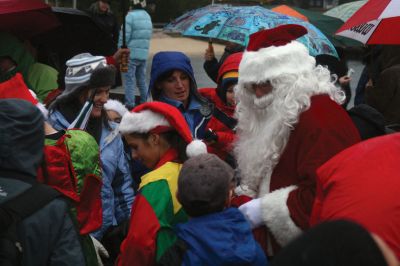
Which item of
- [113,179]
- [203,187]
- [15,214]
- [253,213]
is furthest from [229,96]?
[15,214]

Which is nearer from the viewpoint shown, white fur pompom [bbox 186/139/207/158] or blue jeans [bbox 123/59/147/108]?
white fur pompom [bbox 186/139/207/158]

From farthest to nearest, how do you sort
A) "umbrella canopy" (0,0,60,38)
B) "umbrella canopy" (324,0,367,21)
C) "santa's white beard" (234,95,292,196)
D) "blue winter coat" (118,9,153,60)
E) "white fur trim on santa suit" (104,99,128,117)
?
"blue winter coat" (118,9,153,60) → "umbrella canopy" (324,0,367,21) → "umbrella canopy" (0,0,60,38) → "white fur trim on santa suit" (104,99,128,117) → "santa's white beard" (234,95,292,196)

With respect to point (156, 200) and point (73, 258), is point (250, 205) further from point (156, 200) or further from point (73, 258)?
point (73, 258)

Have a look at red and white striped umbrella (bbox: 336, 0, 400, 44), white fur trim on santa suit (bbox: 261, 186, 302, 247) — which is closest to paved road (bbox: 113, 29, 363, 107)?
red and white striped umbrella (bbox: 336, 0, 400, 44)

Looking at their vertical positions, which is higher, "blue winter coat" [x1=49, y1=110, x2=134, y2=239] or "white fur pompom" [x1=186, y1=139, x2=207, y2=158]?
"white fur pompom" [x1=186, y1=139, x2=207, y2=158]

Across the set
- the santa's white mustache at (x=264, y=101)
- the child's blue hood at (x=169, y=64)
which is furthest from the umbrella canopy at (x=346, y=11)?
the santa's white mustache at (x=264, y=101)

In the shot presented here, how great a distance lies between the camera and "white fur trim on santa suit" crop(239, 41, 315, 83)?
10.5 feet

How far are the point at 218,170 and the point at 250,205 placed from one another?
0.40 m

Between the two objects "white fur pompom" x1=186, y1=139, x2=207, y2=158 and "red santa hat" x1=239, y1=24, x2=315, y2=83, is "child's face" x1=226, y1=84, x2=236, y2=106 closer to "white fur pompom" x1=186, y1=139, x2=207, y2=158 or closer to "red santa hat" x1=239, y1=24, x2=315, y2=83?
"red santa hat" x1=239, y1=24, x2=315, y2=83

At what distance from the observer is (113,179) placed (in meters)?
4.11

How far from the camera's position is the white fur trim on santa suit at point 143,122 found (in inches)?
125

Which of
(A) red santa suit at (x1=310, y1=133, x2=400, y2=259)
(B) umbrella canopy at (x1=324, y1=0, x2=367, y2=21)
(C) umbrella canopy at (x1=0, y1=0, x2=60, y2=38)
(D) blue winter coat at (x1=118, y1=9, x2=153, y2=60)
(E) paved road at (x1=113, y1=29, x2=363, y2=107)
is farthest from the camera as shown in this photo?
(E) paved road at (x1=113, y1=29, x2=363, y2=107)

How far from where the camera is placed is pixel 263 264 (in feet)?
8.80

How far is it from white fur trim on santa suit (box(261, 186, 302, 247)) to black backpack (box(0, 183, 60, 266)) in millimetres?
998
